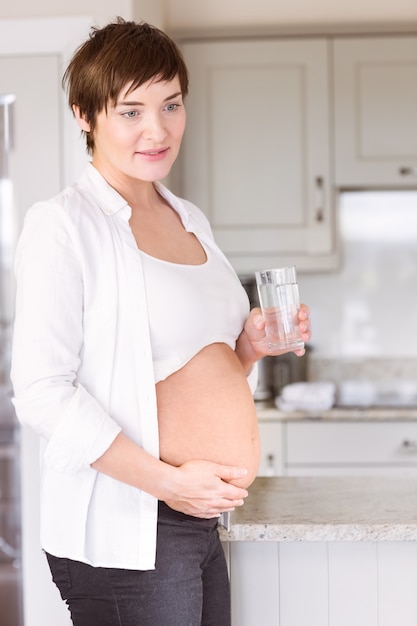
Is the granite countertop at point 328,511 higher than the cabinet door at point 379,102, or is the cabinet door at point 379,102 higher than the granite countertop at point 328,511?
the cabinet door at point 379,102

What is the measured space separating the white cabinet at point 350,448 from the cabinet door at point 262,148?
2.00ft

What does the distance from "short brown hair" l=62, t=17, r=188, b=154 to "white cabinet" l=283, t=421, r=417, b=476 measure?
1.84 m

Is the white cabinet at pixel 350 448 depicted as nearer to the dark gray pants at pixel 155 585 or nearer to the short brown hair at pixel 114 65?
the dark gray pants at pixel 155 585

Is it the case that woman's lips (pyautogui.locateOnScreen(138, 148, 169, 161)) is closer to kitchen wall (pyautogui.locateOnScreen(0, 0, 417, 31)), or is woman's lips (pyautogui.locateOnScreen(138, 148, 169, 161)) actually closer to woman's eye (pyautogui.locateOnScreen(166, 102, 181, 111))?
woman's eye (pyautogui.locateOnScreen(166, 102, 181, 111))

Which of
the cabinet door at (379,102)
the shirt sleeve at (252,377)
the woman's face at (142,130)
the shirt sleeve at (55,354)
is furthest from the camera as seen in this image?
the cabinet door at (379,102)

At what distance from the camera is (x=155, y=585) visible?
1.12 meters

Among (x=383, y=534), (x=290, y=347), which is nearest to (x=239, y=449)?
(x=290, y=347)

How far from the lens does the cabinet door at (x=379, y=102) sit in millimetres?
3049

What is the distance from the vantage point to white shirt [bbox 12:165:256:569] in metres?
1.06

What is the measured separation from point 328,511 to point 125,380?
45 centimetres

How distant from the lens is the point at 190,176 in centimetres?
311

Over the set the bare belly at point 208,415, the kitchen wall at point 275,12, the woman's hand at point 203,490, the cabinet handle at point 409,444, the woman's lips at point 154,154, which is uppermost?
the kitchen wall at point 275,12

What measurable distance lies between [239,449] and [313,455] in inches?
66.9

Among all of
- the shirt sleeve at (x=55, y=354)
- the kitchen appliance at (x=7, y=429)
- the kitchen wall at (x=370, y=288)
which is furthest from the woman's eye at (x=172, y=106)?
the kitchen wall at (x=370, y=288)
